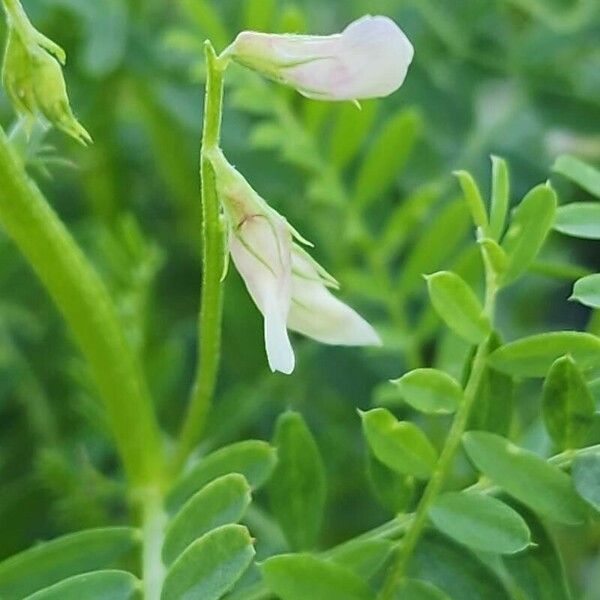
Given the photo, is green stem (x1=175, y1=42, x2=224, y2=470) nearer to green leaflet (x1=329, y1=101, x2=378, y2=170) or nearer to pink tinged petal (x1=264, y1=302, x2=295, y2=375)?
pink tinged petal (x1=264, y1=302, x2=295, y2=375)

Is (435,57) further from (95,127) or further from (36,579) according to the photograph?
(36,579)

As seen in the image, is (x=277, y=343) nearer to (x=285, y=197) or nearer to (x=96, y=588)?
(x=96, y=588)

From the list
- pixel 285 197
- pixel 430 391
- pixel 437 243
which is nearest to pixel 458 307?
pixel 430 391

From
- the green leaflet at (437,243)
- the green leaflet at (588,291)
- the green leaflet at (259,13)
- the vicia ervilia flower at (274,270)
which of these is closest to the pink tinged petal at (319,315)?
the vicia ervilia flower at (274,270)

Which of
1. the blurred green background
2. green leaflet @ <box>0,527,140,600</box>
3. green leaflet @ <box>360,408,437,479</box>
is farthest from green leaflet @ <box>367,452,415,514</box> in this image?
the blurred green background

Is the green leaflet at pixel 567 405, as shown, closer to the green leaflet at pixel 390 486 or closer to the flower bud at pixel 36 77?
the green leaflet at pixel 390 486
